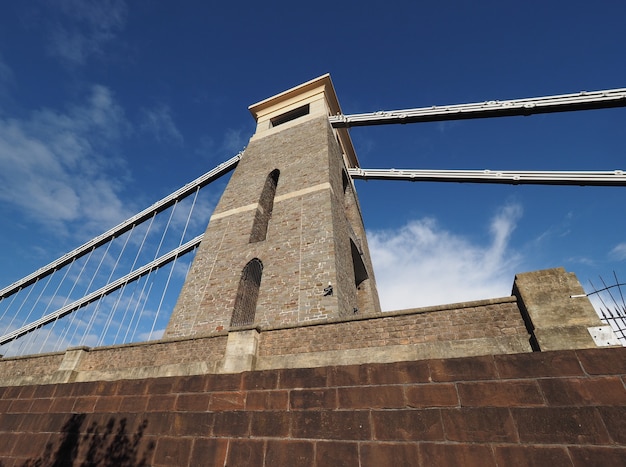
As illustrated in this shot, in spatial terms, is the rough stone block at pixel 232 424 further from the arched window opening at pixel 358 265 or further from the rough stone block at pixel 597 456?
the arched window opening at pixel 358 265

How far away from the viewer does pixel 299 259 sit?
8.66 metres

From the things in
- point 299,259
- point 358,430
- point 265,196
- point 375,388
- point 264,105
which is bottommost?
point 358,430

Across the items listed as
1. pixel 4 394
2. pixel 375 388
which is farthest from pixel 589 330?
pixel 4 394

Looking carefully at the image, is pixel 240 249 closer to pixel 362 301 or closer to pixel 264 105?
pixel 362 301

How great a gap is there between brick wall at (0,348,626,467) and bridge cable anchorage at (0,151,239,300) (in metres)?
14.5

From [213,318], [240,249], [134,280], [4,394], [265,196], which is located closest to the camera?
[4,394]

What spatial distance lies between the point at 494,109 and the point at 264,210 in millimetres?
9753

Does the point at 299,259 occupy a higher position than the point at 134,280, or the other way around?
the point at 134,280

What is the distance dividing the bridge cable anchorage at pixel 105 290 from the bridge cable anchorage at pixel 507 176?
10.4 meters

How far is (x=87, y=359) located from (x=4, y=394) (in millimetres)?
4036

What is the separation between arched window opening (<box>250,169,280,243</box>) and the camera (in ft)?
35.7

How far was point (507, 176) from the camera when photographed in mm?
11211

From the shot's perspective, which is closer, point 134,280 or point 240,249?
point 240,249

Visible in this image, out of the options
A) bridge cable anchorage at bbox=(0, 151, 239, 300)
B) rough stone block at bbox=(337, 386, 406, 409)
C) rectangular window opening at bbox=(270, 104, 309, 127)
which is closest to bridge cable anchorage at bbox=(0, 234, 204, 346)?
bridge cable anchorage at bbox=(0, 151, 239, 300)
